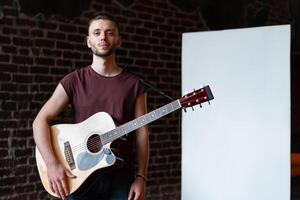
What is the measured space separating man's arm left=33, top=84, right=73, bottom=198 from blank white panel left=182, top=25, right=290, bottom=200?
1.30 meters

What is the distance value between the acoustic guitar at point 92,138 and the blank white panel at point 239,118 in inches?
39.3

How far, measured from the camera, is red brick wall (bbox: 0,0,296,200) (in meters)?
3.76

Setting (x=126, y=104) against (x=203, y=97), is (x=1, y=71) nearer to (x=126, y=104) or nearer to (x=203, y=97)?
(x=126, y=104)

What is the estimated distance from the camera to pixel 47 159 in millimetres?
2352

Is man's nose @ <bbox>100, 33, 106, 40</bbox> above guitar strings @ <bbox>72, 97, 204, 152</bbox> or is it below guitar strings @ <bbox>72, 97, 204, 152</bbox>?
above

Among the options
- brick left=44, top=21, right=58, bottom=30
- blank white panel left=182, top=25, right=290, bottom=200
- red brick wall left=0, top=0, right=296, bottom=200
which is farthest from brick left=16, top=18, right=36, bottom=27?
blank white panel left=182, top=25, right=290, bottom=200

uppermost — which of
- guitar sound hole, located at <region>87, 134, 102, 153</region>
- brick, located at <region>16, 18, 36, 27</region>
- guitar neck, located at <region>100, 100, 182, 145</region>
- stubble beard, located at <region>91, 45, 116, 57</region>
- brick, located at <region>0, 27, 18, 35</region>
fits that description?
brick, located at <region>16, 18, 36, 27</region>

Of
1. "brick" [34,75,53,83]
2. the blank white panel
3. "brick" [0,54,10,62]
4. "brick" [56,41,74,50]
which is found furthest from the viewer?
"brick" [56,41,74,50]

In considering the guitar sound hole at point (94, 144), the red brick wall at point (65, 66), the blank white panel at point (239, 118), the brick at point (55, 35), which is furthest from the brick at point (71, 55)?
the guitar sound hole at point (94, 144)

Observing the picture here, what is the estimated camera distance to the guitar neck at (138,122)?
7.54 ft

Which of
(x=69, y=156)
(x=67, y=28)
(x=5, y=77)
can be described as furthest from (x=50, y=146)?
(x=67, y=28)

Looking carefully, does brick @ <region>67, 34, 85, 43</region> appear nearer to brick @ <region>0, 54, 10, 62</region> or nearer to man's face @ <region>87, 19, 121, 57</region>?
brick @ <region>0, 54, 10, 62</region>

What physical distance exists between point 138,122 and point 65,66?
74.8 inches

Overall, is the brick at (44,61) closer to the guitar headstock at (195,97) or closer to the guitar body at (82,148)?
the guitar body at (82,148)
